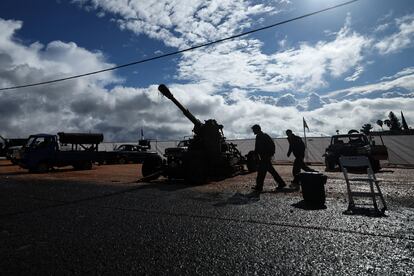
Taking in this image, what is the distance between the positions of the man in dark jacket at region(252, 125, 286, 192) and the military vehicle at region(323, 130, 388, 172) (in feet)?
23.7

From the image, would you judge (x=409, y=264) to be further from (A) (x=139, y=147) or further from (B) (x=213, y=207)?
(A) (x=139, y=147)

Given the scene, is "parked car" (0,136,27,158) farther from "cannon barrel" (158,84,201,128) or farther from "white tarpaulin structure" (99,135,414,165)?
"cannon barrel" (158,84,201,128)

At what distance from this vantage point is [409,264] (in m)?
3.42


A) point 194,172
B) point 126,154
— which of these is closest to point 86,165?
point 126,154

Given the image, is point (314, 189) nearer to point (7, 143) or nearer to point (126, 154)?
point (126, 154)

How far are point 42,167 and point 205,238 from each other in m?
17.5

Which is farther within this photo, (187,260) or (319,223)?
(319,223)

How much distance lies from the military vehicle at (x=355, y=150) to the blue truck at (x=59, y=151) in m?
15.4

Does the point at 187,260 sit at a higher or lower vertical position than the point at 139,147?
lower

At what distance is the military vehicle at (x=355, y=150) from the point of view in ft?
49.9

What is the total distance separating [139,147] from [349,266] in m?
27.0

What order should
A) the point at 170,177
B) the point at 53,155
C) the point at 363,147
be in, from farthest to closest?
the point at 53,155 → the point at 363,147 → the point at 170,177

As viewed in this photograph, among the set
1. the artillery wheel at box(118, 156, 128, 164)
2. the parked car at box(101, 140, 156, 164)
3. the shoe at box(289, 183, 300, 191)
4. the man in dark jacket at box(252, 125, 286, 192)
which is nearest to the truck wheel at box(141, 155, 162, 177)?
the man in dark jacket at box(252, 125, 286, 192)

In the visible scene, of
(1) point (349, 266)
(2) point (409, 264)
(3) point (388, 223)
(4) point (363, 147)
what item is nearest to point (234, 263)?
(1) point (349, 266)
